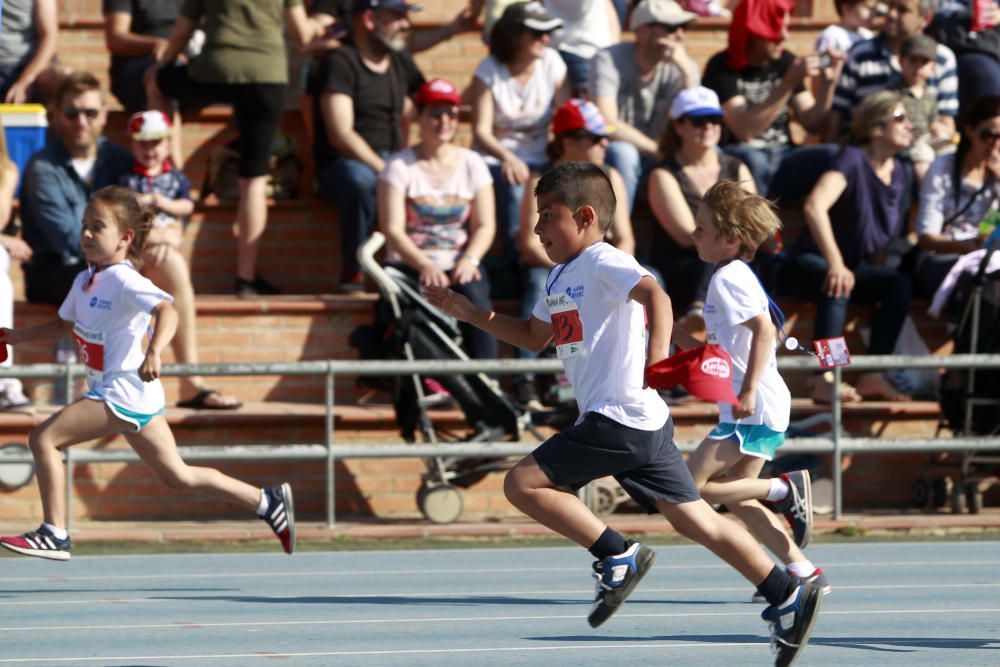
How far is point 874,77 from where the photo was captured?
13.2 metres

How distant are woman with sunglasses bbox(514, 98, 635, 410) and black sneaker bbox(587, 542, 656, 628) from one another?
5011mm

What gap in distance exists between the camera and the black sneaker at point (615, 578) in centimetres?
628

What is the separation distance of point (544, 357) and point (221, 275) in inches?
109

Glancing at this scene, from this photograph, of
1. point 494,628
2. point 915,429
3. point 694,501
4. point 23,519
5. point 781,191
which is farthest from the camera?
point 781,191

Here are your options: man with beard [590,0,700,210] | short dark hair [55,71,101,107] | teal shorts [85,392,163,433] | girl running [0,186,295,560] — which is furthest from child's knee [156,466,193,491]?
man with beard [590,0,700,210]

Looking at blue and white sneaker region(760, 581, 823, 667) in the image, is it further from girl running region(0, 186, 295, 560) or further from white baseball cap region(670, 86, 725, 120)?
white baseball cap region(670, 86, 725, 120)

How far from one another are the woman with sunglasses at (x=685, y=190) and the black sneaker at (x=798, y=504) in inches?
133

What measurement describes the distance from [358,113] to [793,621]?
23.9 feet

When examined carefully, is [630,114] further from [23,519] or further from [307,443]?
[23,519]

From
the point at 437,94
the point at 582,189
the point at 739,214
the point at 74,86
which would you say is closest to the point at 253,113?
the point at 74,86

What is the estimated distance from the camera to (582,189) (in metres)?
6.45

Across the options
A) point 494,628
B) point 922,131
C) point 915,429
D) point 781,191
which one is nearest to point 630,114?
point 781,191

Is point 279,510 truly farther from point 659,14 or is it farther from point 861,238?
point 659,14

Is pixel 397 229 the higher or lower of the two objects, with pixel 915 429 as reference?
higher
